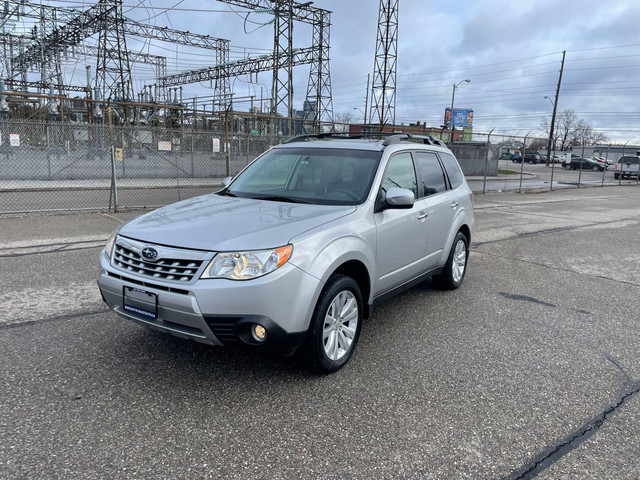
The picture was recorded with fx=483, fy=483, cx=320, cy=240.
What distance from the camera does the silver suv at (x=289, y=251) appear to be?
306 centimetres

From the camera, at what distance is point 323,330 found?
11.3 feet

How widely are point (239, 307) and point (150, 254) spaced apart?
751 mm

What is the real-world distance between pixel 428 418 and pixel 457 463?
0.45m

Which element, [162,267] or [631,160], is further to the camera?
[631,160]

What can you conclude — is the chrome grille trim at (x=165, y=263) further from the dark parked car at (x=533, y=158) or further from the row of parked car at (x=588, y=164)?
the dark parked car at (x=533, y=158)

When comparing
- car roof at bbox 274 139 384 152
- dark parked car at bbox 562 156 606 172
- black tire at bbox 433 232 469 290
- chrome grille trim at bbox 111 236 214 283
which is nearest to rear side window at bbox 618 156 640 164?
dark parked car at bbox 562 156 606 172

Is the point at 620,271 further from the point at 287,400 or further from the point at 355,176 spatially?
the point at 287,400

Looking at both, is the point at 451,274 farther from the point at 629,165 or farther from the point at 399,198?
the point at 629,165

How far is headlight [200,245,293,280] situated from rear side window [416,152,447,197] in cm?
243

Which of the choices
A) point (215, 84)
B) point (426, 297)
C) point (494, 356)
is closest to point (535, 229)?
point (426, 297)

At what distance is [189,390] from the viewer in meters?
3.35

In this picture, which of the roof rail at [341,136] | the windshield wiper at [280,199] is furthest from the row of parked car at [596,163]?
the windshield wiper at [280,199]

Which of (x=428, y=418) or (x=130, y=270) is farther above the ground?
(x=130, y=270)

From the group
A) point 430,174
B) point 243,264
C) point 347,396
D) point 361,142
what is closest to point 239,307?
point 243,264
